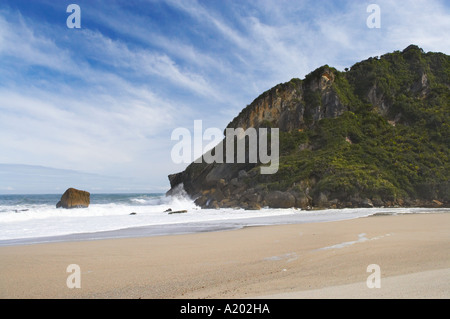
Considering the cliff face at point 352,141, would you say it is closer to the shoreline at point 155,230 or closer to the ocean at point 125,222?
the ocean at point 125,222

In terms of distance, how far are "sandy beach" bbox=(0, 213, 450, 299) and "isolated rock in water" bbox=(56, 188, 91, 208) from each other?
104ft

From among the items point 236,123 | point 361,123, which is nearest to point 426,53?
point 361,123

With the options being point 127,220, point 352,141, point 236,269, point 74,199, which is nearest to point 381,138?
point 352,141

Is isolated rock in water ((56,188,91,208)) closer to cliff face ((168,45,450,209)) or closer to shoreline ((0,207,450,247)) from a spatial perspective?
cliff face ((168,45,450,209))

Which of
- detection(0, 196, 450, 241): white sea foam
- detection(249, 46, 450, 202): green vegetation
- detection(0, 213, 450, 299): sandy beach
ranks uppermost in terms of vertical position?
detection(249, 46, 450, 202): green vegetation

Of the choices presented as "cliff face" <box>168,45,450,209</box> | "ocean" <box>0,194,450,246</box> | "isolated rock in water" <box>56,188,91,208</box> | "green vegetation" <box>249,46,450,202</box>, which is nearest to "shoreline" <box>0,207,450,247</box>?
"ocean" <box>0,194,450,246</box>

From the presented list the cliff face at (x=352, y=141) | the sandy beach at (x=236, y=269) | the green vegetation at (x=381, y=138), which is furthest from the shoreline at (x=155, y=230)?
the green vegetation at (x=381, y=138)

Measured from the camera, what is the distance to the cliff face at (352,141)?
34094 millimetres

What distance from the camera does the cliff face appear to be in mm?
34094

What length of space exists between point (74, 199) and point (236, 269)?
3778 centimetres
